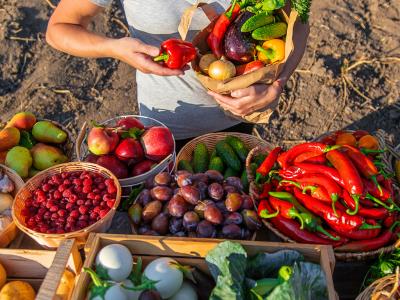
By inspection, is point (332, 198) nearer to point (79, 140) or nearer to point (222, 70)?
point (222, 70)

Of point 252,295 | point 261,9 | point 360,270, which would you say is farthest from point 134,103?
point 252,295

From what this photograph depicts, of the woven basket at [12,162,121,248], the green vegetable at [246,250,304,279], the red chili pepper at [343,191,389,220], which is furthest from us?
the red chili pepper at [343,191,389,220]

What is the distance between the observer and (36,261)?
1.77 meters

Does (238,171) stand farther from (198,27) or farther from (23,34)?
(23,34)

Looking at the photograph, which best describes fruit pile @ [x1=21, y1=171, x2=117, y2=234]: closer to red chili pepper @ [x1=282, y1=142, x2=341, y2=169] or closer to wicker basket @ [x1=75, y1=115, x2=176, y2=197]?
wicker basket @ [x1=75, y1=115, x2=176, y2=197]

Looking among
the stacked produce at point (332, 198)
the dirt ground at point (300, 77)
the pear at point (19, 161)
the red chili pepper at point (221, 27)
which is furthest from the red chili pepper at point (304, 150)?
the dirt ground at point (300, 77)

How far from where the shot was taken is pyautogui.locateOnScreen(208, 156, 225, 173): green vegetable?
227 cm

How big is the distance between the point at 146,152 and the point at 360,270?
1.05 metres

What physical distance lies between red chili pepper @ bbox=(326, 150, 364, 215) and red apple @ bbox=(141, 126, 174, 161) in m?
0.73

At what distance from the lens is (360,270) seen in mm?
2039

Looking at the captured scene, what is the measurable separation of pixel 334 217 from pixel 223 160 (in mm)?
643

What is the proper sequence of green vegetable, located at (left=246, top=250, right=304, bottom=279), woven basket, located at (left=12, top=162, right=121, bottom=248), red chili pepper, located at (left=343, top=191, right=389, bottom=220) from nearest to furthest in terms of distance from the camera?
green vegetable, located at (left=246, top=250, right=304, bottom=279)
woven basket, located at (left=12, top=162, right=121, bottom=248)
red chili pepper, located at (left=343, top=191, right=389, bottom=220)

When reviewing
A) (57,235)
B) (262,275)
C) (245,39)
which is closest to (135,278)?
(57,235)

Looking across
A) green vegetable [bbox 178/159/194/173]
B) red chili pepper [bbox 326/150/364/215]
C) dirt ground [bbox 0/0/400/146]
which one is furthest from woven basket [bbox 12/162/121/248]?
dirt ground [bbox 0/0/400/146]
